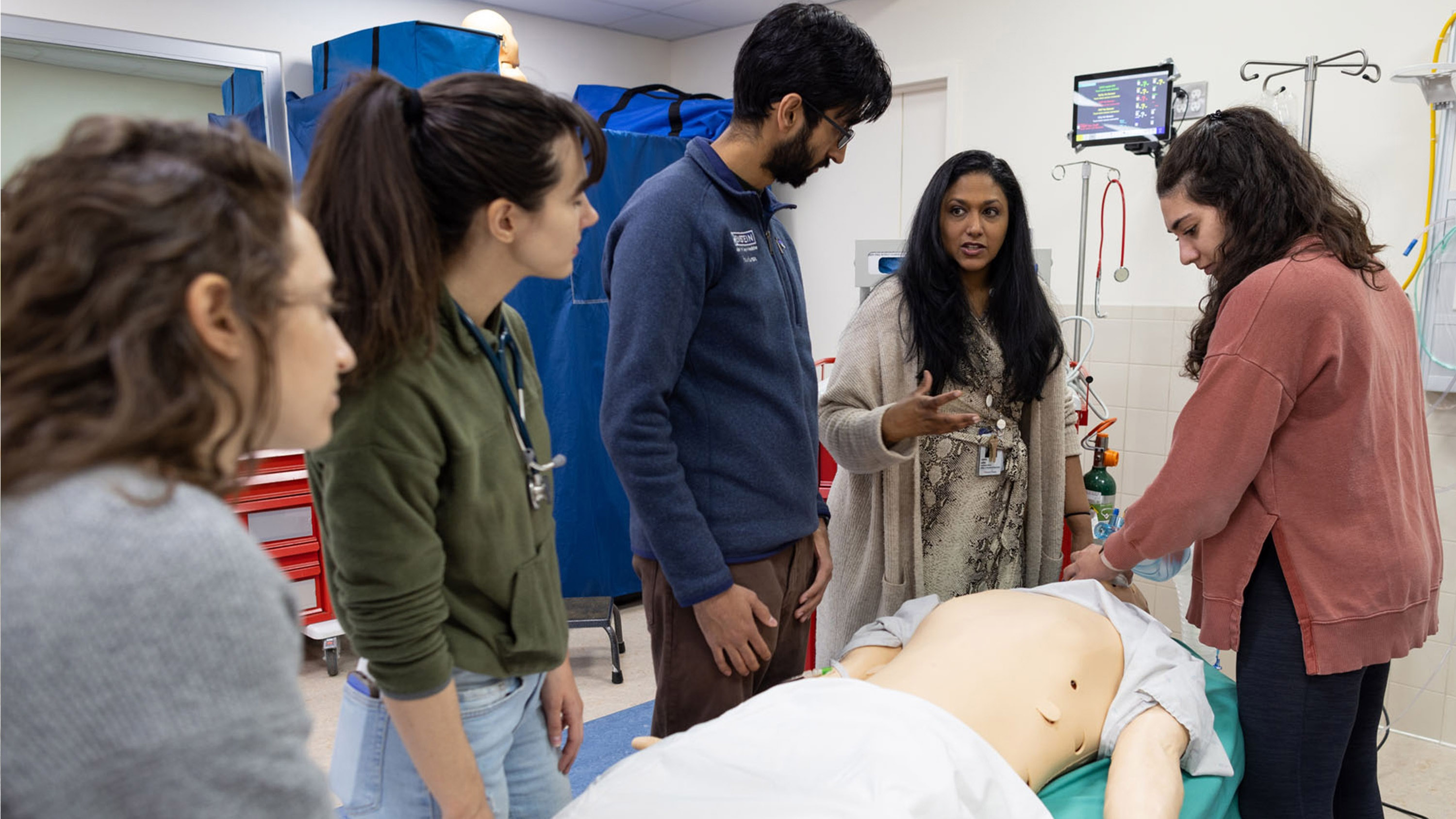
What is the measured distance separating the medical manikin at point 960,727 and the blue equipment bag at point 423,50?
2.34 meters

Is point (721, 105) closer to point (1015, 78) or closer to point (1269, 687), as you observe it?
point (1015, 78)

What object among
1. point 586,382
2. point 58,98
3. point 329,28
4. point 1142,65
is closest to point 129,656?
point 586,382

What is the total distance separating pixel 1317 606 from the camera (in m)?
1.47

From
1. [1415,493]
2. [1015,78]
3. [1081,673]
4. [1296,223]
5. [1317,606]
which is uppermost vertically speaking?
[1015,78]

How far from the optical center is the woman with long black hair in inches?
74.2

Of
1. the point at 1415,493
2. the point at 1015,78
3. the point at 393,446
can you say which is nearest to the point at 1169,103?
the point at 1015,78

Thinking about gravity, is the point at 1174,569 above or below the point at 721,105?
below

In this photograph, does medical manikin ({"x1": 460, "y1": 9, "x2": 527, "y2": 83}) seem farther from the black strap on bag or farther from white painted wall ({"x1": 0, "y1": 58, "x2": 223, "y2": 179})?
white painted wall ({"x1": 0, "y1": 58, "x2": 223, "y2": 179})

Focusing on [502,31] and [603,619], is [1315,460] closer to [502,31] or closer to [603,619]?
[603,619]

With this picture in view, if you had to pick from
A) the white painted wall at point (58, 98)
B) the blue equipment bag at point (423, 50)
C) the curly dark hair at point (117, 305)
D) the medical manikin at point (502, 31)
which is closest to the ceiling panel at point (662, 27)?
the medical manikin at point (502, 31)

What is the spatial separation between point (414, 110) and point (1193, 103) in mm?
2842

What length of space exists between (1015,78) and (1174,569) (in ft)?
7.47

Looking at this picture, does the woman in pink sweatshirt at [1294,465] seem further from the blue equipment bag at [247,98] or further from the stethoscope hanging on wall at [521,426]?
the blue equipment bag at [247,98]

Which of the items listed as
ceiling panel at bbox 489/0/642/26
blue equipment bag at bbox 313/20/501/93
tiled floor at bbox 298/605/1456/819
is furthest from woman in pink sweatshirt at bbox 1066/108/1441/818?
ceiling panel at bbox 489/0/642/26
